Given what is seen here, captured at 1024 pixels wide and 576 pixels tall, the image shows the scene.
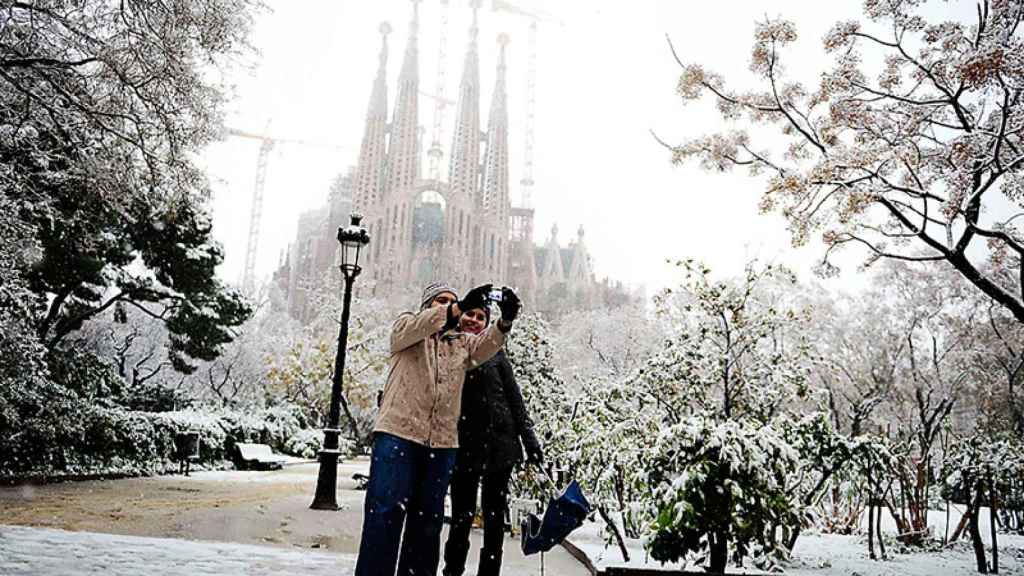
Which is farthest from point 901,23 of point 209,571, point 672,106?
point 209,571

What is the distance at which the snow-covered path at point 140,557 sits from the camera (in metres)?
2.89

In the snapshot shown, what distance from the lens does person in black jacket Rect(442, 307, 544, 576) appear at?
10.00 ft

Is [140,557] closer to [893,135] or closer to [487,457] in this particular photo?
[487,457]

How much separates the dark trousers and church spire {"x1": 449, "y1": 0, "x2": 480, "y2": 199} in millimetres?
59069

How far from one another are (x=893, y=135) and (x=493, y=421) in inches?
166

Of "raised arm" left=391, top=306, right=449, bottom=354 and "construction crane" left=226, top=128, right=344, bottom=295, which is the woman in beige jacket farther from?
"construction crane" left=226, top=128, right=344, bottom=295

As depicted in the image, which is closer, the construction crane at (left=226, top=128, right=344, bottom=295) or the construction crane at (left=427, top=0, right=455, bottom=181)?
the construction crane at (left=226, top=128, right=344, bottom=295)

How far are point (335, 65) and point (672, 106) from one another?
6432cm

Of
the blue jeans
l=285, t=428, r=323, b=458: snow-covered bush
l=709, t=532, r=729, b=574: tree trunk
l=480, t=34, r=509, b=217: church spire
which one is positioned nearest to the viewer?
the blue jeans

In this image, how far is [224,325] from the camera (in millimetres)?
11867

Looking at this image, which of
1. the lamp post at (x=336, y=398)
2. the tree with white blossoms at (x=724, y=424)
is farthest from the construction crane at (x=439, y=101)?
the tree with white blossoms at (x=724, y=424)

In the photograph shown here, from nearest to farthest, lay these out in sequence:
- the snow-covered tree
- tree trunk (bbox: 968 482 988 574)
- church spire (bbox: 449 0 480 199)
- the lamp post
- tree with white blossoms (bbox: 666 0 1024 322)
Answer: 1. tree with white blossoms (bbox: 666 0 1024 322)
2. the snow-covered tree
3. tree trunk (bbox: 968 482 988 574)
4. the lamp post
5. church spire (bbox: 449 0 480 199)

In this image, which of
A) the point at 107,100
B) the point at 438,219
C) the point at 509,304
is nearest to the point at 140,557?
the point at 509,304

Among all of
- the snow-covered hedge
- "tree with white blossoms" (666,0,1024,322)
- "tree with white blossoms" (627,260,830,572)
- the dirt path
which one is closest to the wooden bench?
the snow-covered hedge
